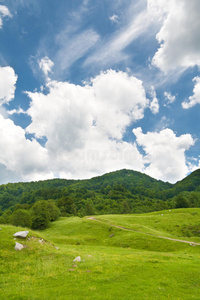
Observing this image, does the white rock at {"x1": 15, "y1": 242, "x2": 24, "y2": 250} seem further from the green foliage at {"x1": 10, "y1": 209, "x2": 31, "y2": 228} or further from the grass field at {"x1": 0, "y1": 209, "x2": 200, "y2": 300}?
the green foliage at {"x1": 10, "y1": 209, "x2": 31, "y2": 228}

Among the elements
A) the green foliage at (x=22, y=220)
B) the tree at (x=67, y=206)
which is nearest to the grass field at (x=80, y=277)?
the green foliage at (x=22, y=220)

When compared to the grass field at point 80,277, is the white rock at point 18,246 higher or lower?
higher

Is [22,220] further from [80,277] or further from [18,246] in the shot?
[80,277]

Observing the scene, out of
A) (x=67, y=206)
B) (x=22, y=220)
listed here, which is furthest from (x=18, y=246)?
(x=67, y=206)

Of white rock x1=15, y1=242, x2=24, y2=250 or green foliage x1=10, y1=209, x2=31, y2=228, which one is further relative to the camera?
green foliage x1=10, y1=209, x2=31, y2=228

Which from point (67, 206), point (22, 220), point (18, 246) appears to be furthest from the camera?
point (67, 206)

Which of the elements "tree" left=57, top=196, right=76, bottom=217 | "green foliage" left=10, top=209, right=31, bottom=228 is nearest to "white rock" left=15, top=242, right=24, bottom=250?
"green foliage" left=10, top=209, right=31, bottom=228

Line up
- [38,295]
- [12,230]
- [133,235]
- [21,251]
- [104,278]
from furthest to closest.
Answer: [133,235], [12,230], [21,251], [104,278], [38,295]

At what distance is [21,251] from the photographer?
75.5 feet

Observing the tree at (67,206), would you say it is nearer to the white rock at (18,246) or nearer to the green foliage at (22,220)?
the green foliage at (22,220)

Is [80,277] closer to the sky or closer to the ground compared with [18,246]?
closer to the ground

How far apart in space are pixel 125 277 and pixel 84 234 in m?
45.3

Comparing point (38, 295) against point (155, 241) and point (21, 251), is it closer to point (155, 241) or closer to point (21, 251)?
point (21, 251)

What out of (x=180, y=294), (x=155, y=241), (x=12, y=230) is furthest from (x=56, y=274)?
(x=155, y=241)
